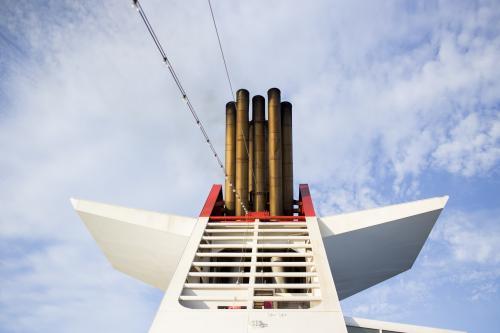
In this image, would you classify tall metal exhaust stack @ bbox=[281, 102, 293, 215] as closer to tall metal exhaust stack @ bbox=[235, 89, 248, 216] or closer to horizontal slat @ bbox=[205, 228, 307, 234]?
tall metal exhaust stack @ bbox=[235, 89, 248, 216]

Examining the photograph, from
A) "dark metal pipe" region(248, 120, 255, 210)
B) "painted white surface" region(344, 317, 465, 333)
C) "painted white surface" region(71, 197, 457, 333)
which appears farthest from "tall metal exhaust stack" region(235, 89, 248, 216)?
"painted white surface" region(344, 317, 465, 333)

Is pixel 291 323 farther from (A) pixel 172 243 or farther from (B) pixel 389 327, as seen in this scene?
(A) pixel 172 243

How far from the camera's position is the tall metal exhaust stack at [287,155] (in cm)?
1731

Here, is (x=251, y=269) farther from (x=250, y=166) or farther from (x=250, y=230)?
(x=250, y=166)

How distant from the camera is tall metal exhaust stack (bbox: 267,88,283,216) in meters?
16.4

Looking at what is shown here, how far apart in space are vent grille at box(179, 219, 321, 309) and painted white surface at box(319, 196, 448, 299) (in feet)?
4.27

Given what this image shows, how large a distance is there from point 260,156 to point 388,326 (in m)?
8.71

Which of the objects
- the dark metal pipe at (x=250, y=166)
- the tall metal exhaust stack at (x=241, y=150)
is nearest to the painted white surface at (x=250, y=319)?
the tall metal exhaust stack at (x=241, y=150)

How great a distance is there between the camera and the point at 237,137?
17578 mm

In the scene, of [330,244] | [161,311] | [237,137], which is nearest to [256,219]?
[330,244]

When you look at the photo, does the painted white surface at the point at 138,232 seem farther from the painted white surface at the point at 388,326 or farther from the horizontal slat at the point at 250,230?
the painted white surface at the point at 388,326

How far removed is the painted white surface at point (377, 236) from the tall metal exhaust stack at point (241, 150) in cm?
424

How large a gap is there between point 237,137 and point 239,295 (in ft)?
30.8

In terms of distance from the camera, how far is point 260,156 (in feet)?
56.6
